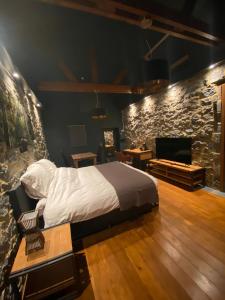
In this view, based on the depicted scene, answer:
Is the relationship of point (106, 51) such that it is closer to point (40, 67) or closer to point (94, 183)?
point (40, 67)

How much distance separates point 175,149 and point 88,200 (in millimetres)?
2830

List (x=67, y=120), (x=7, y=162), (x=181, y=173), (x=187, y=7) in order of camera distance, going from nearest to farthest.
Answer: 1. (x=7, y=162)
2. (x=187, y=7)
3. (x=181, y=173)
4. (x=67, y=120)

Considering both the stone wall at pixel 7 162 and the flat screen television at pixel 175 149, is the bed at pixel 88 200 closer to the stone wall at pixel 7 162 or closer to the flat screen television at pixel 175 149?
the stone wall at pixel 7 162

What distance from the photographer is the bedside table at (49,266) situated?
1.12 meters

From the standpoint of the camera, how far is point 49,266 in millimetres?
1197

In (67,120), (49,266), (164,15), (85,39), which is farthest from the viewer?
(67,120)

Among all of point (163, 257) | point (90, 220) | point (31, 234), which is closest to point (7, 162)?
point (31, 234)

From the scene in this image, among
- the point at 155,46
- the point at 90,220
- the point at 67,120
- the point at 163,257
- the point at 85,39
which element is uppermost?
the point at 85,39

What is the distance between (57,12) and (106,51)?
1.67 m

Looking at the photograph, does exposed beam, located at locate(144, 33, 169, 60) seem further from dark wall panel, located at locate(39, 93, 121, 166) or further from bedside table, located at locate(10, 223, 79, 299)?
bedside table, located at locate(10, 223, 79, 299)

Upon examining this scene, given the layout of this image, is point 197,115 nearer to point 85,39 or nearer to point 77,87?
point 85,39

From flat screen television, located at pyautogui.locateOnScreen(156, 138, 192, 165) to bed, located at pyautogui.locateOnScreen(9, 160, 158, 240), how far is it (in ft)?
5.33

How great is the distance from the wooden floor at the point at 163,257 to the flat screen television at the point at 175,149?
1.27 metres

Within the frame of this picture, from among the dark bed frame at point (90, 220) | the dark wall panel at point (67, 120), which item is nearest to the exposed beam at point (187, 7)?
the dark bed frame at point (90, 220)
